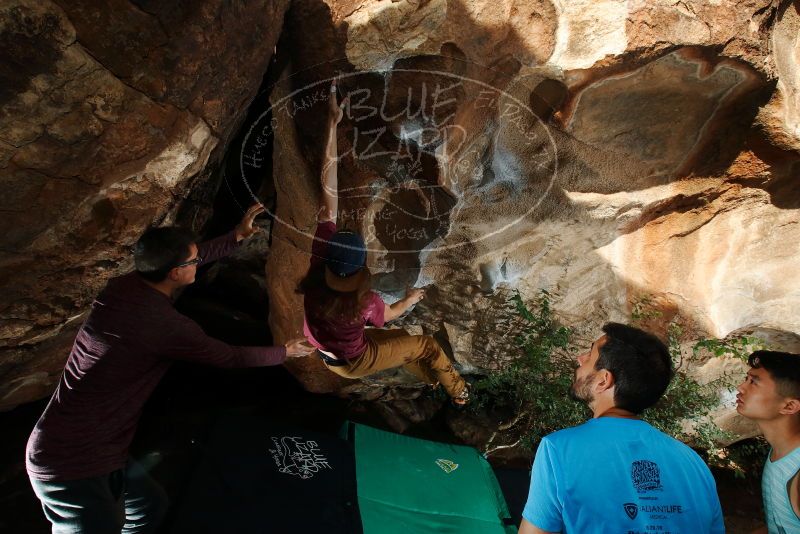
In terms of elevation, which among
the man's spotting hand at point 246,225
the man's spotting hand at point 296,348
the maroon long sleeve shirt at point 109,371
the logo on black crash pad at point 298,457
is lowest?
the logo on black crash pad at point 298,457

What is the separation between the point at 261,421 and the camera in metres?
3.38

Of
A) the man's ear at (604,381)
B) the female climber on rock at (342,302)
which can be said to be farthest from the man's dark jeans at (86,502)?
the man's ear at (604,381)

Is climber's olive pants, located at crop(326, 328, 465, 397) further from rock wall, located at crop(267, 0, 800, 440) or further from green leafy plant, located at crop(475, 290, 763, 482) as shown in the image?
green leafy plant, located at crop(475, 290, 763, 482)

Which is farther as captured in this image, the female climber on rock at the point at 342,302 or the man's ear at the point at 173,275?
the female climber on rock at the point at 342,302

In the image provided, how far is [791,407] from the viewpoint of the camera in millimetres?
2055

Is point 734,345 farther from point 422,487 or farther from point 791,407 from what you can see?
point 422,487

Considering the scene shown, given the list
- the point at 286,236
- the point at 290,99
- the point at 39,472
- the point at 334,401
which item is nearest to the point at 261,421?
the point at 334,401

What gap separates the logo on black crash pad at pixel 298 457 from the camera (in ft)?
10.1

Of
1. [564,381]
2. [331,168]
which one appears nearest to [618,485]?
[331,168]

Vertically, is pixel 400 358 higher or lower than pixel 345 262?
lower

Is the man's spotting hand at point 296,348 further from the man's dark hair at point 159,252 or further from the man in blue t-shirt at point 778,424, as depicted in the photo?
the man in blue t-shirt at point 778,424

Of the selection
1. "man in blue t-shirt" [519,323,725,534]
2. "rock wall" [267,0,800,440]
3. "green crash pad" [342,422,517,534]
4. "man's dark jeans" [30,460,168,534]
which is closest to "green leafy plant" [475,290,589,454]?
"rock wall" [267,0,800,440]

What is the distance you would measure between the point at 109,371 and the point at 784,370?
2.89m

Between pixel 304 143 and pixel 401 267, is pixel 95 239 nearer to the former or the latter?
pixel 304 143
